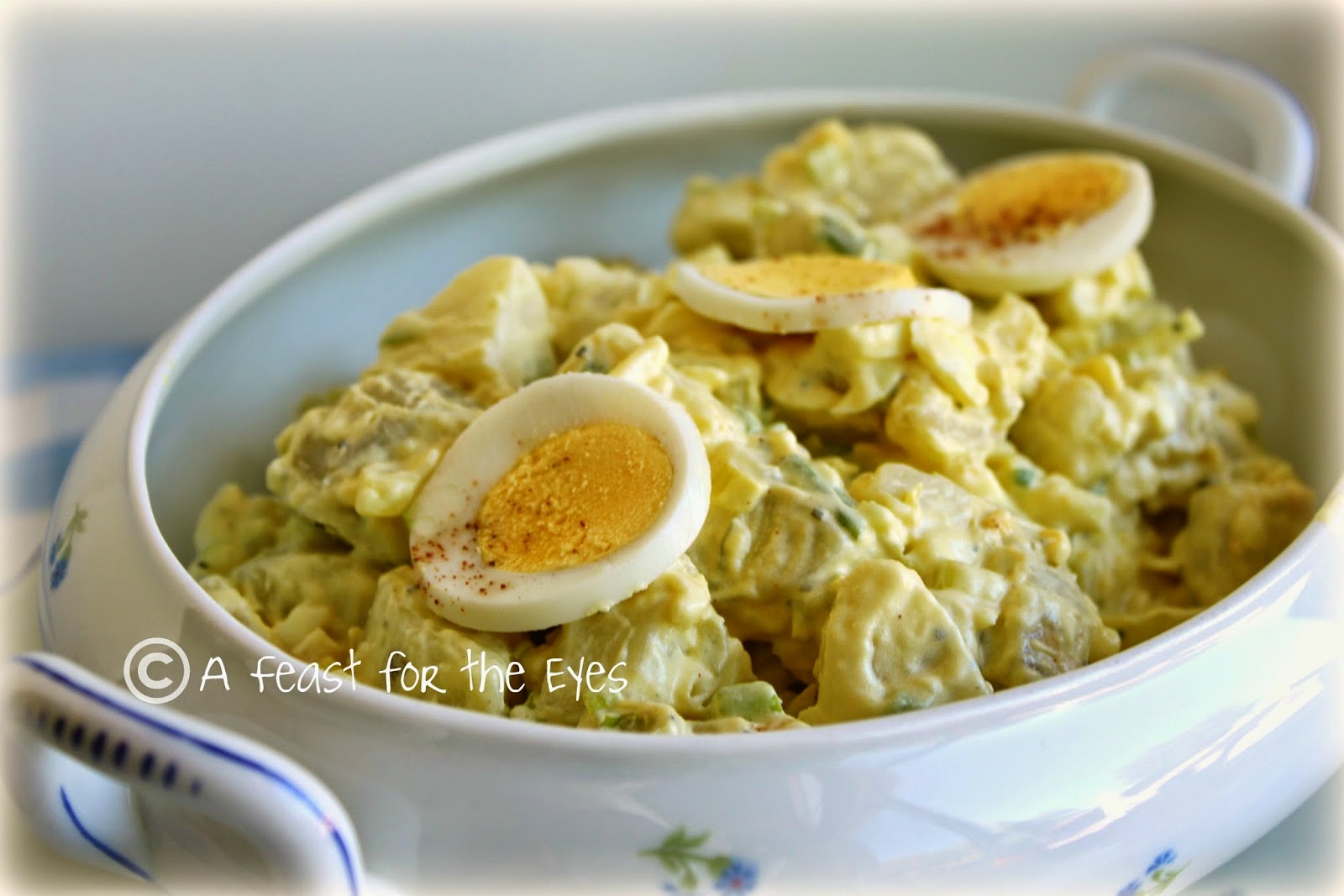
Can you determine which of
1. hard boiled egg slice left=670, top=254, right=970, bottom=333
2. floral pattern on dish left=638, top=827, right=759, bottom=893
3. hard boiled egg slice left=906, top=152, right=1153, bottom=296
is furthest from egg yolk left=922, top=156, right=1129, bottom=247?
floral pattern on dish left=638, top=827, right=759, bottom=893

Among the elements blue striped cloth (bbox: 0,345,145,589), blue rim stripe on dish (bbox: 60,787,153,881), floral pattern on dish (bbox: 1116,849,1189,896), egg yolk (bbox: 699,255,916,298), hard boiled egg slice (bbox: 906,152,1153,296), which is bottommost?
blue striped cloth (bbox: 0,345,145,589)

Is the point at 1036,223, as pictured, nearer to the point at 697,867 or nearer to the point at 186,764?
the point at 697,867

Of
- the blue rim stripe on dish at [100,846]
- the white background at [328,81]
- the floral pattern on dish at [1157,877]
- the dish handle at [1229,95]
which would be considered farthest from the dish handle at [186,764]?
the white background at [328,81]

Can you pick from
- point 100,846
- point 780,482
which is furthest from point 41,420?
point 780,482

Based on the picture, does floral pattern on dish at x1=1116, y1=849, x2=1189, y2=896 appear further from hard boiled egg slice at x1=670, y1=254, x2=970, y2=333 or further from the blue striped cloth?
the blue striped cloth

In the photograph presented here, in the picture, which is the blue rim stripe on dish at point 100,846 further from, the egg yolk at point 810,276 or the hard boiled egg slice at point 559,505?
the egg yolk at point 810,276

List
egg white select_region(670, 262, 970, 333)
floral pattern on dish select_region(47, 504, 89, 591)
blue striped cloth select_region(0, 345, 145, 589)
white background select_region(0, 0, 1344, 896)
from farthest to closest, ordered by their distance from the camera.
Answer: white background select_region(0, 0, 1344, 896), blue striped cloth select_region(0, 345, 145, 589), egg white select_region(670, 262, 970, 333), floral pattern on dish select_region(47, 504, 89, 591)

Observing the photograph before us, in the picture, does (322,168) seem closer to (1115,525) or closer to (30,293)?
(30,293)
